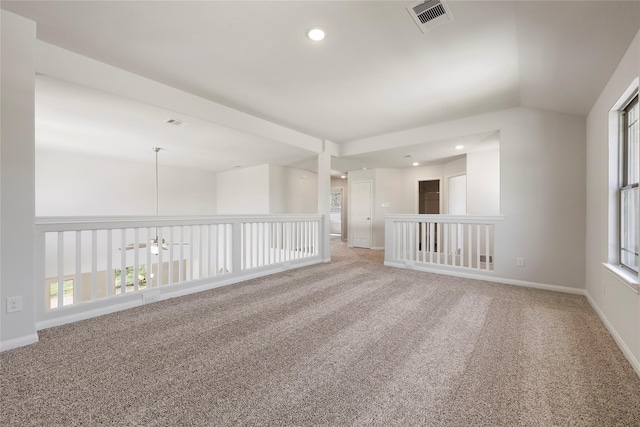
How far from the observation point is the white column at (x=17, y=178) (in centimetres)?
193

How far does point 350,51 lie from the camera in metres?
2.46

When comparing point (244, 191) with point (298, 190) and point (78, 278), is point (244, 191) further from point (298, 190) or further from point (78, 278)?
point (78, 278)

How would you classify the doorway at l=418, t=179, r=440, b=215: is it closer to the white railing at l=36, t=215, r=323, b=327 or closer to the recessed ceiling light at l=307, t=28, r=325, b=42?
the white railing at l=36, t=215, r=323, b=327

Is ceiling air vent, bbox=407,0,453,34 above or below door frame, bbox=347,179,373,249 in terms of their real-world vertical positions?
above

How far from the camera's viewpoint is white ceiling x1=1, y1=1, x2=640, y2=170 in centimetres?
193

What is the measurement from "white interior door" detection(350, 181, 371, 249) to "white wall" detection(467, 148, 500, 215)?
283 cm

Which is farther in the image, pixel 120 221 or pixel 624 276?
pixel 120 221

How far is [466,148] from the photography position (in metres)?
5.08

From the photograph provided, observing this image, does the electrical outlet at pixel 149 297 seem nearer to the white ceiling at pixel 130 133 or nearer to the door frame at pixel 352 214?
the white ceiling at pixel 130 133

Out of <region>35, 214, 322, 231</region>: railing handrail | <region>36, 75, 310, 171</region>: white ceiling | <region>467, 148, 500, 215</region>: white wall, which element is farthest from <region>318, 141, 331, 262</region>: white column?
<region>467, 148, 500, 215</region>: white wall

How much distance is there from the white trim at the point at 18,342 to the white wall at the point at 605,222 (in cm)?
418

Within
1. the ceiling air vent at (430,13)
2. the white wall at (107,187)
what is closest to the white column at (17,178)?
the ceiling air vent at (430,13)

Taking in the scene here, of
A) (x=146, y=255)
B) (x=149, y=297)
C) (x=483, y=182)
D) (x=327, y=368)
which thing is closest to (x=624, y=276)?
(x=327, y=368)

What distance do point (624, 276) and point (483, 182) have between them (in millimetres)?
3721
